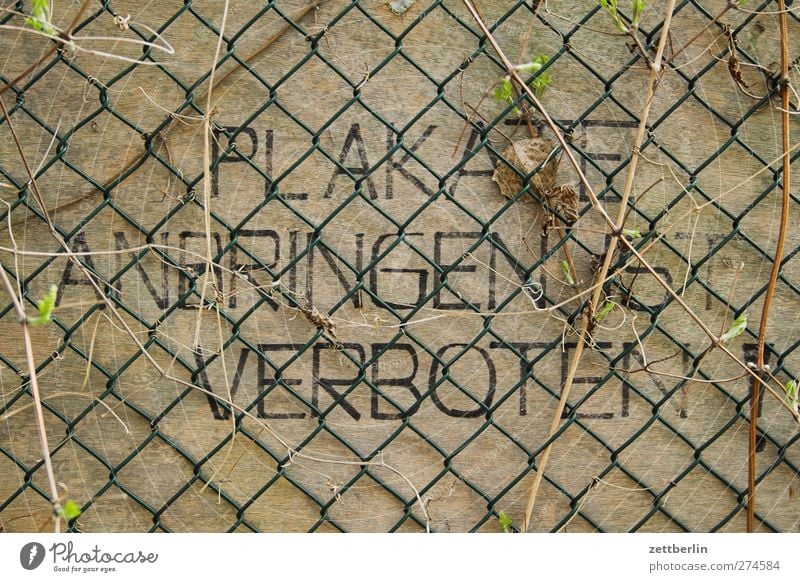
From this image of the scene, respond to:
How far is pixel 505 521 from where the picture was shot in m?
1.89

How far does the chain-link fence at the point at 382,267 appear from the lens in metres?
1.85

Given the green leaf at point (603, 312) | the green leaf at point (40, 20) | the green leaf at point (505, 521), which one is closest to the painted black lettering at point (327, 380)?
the green leaf at point (505, 521)

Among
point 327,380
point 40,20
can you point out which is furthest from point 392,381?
point 40,20

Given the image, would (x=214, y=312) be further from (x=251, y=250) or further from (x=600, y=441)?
(x=600, y=441)

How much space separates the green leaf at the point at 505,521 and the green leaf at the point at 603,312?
1.68 ft

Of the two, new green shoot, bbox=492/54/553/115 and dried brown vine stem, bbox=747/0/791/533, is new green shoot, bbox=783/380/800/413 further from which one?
new green shoot, bbox=492/54/553/115

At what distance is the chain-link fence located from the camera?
1846 millimetres

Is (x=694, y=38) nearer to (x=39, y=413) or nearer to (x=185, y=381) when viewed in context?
(x=185, y=381)

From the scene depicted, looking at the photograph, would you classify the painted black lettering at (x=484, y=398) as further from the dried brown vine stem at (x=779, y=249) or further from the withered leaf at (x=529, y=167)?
the dried brown vine stem at (x=779, y=249)

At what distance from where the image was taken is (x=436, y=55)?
6.20ft
